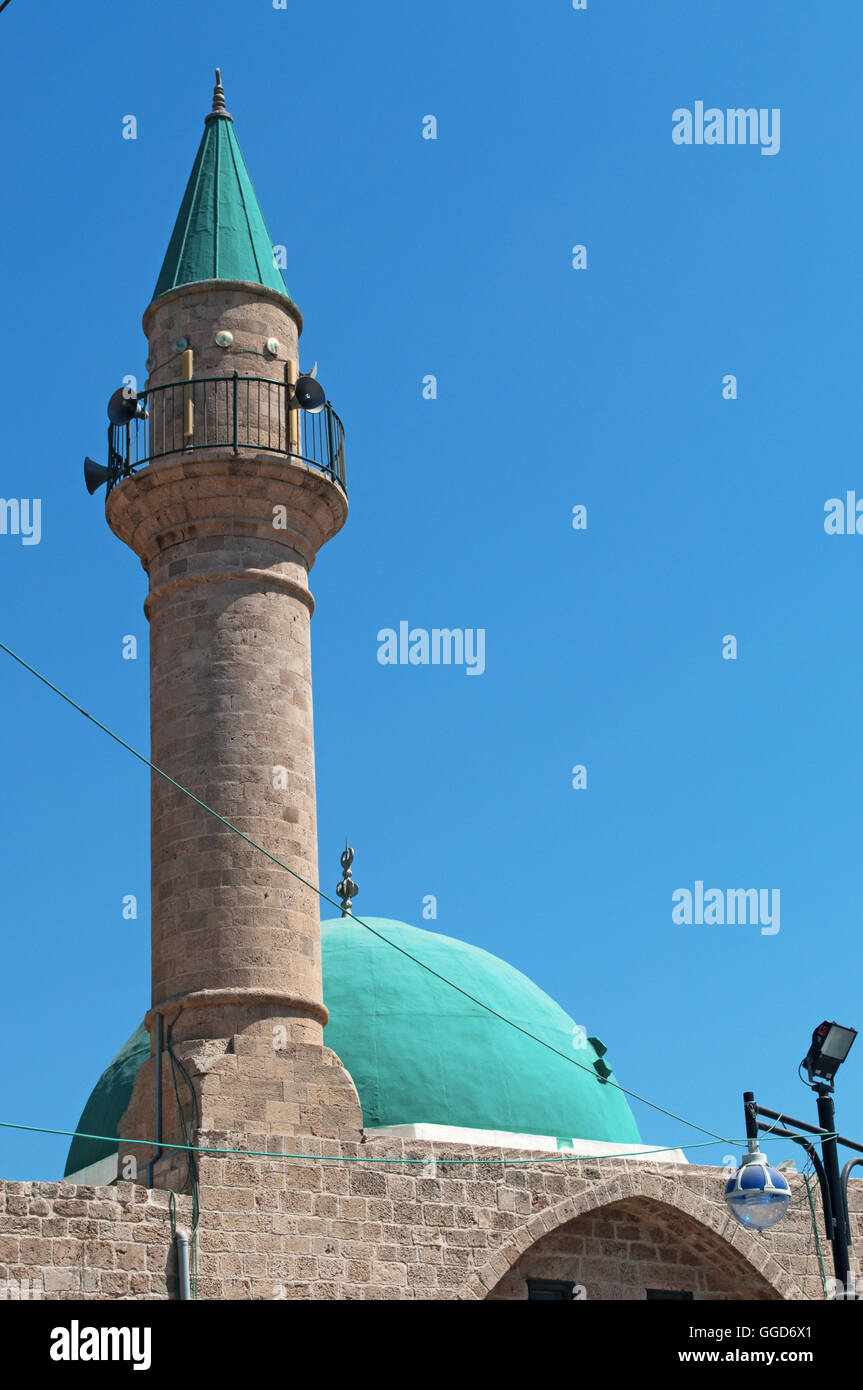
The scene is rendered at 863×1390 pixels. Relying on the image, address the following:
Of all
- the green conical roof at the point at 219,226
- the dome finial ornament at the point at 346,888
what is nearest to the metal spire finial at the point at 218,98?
the green conical roof at the point at 219,226

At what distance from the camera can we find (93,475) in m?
14.9

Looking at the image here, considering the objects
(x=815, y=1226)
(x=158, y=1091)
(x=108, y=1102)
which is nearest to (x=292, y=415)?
(x=158, y=1091)

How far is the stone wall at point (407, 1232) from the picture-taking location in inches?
450

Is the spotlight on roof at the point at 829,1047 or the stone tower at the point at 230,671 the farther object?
the stone tower at the point at 230,671

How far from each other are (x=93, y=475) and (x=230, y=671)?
2.14m

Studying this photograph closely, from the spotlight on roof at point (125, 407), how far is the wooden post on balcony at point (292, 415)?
107cm

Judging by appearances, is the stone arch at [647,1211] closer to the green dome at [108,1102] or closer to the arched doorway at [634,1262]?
the arched doorway at [634,1262]

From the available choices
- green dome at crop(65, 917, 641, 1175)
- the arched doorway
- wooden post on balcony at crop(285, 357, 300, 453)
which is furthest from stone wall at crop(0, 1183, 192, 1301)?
wooden post on balcony at crop(285, 357, 300, 453)

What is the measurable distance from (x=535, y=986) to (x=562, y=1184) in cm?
450

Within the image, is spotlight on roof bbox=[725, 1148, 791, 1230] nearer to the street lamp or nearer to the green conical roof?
the street lamp

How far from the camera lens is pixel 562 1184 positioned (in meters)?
13.3

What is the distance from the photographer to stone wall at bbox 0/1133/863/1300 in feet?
37.5
